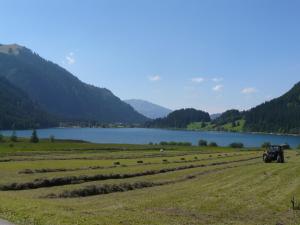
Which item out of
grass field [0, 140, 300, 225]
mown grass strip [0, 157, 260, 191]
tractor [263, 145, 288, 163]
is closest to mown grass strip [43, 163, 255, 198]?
grass field [0, 140, 300, 225]

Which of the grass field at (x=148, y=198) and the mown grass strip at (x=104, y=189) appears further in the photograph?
the mown grass strip at (x=104, y=189)

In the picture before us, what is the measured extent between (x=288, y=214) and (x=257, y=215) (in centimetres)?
251

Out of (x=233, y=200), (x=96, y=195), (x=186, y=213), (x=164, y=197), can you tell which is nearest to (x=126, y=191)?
(x=96, y=195)

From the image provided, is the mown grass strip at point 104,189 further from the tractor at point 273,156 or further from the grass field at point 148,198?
the tractor at point 273,156

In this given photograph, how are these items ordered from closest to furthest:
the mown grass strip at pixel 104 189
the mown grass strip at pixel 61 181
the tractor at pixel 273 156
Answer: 1. the mown grass strip at pixel 104 189
2. the mown grass strip at pixel 61 181
3. the tractor at pixel 273 156

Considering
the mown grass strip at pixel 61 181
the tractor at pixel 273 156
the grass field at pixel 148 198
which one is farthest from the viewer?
the tractor at pixel 273 156

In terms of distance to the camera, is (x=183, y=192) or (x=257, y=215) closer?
(x=257, y=215)

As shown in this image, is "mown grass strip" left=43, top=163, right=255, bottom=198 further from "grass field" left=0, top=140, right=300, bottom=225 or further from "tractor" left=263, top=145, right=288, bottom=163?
"tractor" left=263, top=145, right=288, bottom=163

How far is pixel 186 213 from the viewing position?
31953 mm

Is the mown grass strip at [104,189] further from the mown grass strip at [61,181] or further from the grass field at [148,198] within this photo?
the mown grass strip at [61,181]

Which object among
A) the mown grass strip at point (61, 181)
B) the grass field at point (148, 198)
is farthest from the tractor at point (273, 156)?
the mown grass strip at point (61, 181)

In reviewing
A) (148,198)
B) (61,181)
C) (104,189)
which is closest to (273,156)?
(61,181)

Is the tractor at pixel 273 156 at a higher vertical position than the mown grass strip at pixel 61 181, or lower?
higher

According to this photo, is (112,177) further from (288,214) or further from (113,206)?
(288,214)
